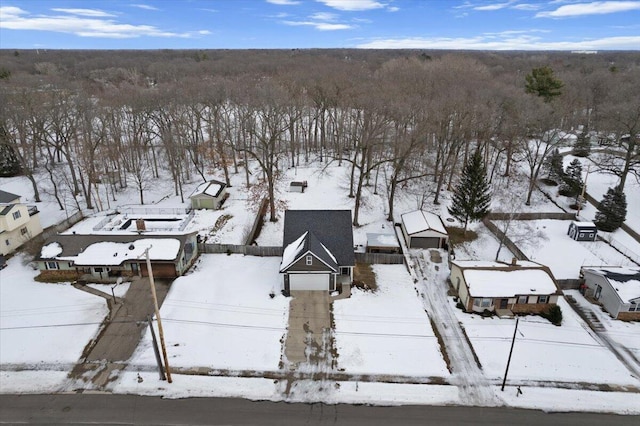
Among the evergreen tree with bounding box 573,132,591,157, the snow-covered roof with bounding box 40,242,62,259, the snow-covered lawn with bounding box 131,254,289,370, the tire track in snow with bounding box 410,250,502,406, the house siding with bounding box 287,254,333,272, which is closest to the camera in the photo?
the tire track in snow with bounding box 410,250,502,406

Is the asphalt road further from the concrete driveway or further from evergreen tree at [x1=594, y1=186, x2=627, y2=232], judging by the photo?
evergreen tree at [x1=594, y1=186, x2=627, y2=232]

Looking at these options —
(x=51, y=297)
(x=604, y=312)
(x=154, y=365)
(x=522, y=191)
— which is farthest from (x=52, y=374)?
(x=522, y=191)

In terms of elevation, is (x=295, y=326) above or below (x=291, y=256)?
below

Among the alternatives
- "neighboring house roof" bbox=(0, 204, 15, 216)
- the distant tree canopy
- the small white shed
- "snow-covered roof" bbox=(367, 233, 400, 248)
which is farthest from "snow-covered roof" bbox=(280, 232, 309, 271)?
the distant tree canopy

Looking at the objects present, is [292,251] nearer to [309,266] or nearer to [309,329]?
[309,266]

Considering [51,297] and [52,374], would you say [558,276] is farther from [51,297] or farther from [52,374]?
[51,297]
